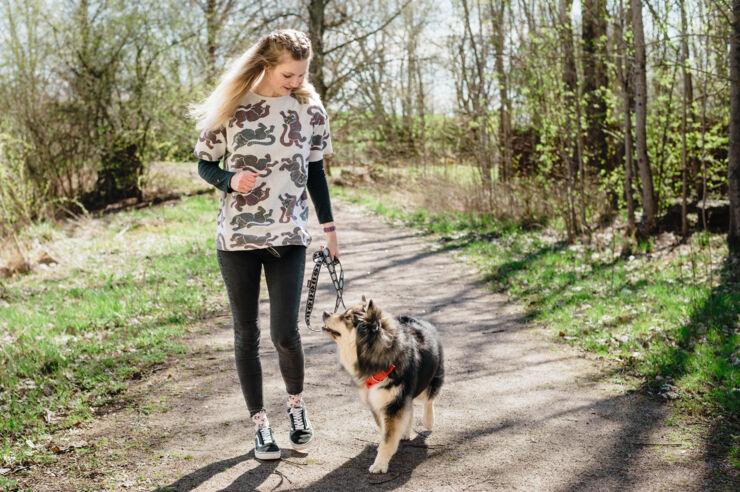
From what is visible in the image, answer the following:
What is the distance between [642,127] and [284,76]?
7390mm

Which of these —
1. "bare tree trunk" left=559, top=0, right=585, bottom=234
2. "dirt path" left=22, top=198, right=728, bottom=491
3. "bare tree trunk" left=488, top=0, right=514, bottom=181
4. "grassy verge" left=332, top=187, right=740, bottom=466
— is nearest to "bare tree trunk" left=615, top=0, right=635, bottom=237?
"grassy verge" left=332, top=187, right=740, bottom=466

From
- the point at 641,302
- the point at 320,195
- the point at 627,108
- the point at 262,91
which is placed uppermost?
the point at 627,108

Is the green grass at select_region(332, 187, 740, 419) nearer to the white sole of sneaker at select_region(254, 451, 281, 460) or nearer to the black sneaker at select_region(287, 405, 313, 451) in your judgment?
the black sneaker at select_region(287, 405, 313, 451)

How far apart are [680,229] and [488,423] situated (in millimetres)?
7043

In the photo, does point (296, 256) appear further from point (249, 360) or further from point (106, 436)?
→ point (106, 436)

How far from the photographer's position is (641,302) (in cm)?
648

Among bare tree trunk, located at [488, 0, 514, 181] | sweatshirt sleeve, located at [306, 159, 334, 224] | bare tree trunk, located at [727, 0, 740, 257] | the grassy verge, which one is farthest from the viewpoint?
bare tree trunk, located at [488, 0, 514, 181]

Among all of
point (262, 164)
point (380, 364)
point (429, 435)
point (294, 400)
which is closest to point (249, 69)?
point (262, 164)

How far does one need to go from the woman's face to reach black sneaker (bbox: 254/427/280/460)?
1895mm

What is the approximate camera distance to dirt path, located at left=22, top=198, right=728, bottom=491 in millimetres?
3283

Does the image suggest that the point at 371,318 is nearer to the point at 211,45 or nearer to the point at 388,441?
the point at 388,441

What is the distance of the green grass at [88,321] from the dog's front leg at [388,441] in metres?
1.97

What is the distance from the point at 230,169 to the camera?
3.26 metres

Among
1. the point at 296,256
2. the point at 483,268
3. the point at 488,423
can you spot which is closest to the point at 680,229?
the point at 483,268
